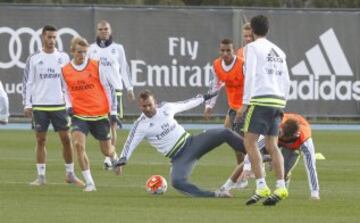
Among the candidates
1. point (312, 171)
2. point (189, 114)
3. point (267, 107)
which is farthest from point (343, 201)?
point (189, 114)

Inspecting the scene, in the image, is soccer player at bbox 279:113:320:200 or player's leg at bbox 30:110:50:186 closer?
soccer player at bbox 279:113:320:200

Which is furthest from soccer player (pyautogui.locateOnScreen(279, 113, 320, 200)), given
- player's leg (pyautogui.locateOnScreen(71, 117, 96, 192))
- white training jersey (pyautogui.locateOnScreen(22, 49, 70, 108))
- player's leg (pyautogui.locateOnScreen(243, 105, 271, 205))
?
white training jersey (pyautogui.locateOnScreen(22, 49, 70, 108))

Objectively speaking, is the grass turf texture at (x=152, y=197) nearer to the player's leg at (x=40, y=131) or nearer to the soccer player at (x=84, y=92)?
the player's leg at (x=40, y=131)

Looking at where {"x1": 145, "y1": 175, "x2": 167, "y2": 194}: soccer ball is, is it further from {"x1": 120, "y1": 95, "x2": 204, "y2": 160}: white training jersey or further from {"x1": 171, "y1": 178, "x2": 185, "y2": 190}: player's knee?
{"x1": 120, "y1": 95, "x2": 204, "y2": 160}: white training jersey

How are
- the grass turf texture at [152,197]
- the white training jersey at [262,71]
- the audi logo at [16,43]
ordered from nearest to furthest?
the grass turf texture at [152,197], the white training jersey at [262,71], the audi logo at [16,43]

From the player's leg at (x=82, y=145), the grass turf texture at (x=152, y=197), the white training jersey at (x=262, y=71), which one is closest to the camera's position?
the grass turf texture at (x=152, y=197)

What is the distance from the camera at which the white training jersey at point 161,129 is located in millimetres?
16906

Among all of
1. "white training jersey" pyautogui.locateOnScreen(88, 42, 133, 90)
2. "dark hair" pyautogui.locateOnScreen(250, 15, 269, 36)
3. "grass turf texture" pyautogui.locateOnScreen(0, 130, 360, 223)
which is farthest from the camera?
"white training jersey" pyautogui.locateOnScreen(88, 42, 133, 90)

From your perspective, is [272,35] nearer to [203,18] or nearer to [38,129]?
[203,18]

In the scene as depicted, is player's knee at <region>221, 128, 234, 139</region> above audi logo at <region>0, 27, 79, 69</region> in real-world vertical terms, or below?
above

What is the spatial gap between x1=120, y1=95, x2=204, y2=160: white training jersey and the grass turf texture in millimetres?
723

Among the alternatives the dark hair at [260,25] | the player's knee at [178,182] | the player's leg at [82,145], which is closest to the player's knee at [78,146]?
the player's leg at [82,145]

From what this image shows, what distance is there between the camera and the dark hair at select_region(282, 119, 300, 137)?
1645 centimetres

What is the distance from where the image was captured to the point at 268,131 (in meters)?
15.6
